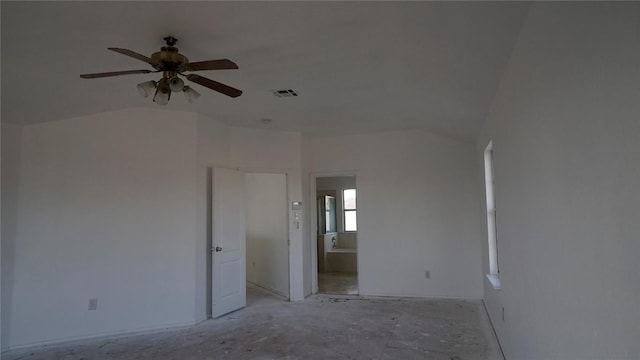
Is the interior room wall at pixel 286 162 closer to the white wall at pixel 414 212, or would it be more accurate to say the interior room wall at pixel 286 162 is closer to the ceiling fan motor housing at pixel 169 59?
the white wall at pixel 414 212

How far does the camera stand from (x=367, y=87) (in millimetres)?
3834

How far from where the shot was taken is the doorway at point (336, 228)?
889cm

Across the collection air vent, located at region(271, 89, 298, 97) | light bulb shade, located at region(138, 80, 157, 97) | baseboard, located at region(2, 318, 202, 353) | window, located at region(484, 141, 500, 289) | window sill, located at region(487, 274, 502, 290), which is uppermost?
air vent, located at region(271, 89, 298, 97)

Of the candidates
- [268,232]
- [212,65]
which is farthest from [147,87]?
[268,232]

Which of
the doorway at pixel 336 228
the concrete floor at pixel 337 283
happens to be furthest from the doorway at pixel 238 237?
the doorway at pixel 336 228

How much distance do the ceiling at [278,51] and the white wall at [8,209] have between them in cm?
23

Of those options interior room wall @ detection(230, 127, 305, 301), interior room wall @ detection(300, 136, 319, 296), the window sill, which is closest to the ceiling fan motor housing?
interior room wall @ detection(230, 127, 305, 301)

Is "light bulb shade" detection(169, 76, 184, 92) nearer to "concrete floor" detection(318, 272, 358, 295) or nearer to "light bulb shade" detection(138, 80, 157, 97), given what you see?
"light bulb shade" detection(138, 80, 157, 97)

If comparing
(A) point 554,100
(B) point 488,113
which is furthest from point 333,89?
(A) point 554,100

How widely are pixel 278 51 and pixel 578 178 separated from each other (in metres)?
2.17

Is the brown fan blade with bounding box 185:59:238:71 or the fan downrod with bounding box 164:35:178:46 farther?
the fan downrod with bounding box 164:35:178:46

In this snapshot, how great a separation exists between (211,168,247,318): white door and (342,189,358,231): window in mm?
4893

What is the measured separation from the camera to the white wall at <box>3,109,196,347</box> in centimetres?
429

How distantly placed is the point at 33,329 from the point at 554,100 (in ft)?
17.0
